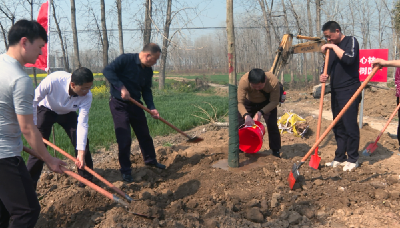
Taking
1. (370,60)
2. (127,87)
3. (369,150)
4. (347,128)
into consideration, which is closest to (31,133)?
(127,87)

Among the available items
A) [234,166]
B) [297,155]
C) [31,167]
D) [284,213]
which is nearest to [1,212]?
[31,167]

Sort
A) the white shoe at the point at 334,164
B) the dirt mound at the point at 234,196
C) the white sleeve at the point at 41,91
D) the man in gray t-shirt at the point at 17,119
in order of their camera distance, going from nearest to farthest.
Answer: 1. the man in gray t-shirt at the point at 17,119
2. the dirt mound at the point at 234,196
3. the white sleeve at the point at 41,91
4. the white shoe at the point at 334,164

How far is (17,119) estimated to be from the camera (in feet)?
6.56

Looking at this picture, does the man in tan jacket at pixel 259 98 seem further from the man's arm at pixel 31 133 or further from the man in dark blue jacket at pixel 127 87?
the man's arm at pixel 31 133

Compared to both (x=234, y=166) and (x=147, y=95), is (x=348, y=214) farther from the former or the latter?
(x=147, y=95)

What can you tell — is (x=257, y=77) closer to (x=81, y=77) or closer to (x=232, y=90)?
(x=232, y=90)

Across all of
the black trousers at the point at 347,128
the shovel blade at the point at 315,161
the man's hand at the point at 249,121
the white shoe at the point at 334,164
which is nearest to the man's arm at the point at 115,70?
the man's hand at the point at 249,121

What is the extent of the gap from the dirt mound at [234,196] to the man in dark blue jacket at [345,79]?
15.8 inches

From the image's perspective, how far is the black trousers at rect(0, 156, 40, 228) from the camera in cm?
199

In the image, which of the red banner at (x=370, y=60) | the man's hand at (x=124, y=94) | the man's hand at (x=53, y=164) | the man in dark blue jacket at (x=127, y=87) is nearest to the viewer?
the man's hand at (x=53, y=164)

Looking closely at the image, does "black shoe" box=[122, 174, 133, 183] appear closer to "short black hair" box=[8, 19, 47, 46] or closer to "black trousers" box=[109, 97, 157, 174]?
"black trousers" box=[109, 97, 157, 174]

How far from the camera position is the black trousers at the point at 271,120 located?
4.64 meters

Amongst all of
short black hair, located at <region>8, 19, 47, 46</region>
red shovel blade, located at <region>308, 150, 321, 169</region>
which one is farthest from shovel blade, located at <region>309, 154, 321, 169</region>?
short black hair, located at <region>8, 19, 47, 46</region>

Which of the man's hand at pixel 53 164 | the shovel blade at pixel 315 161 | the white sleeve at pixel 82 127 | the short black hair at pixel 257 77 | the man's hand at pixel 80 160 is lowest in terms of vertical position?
the shovel blade at pixel 315 161
